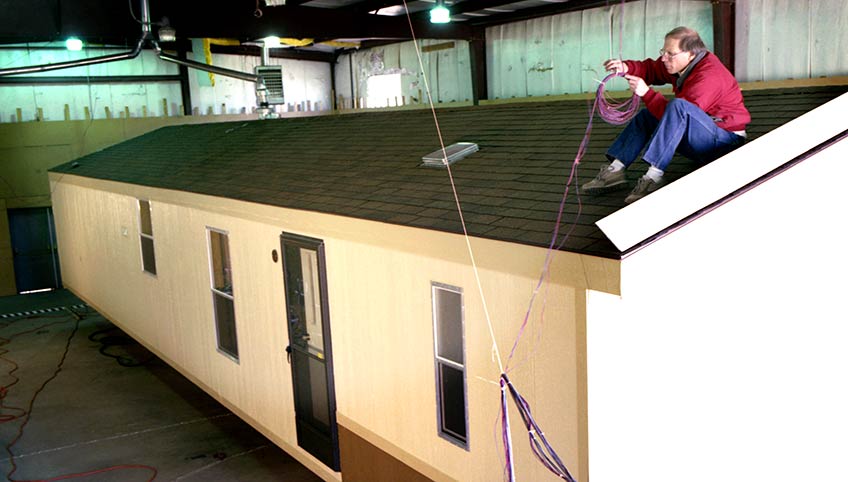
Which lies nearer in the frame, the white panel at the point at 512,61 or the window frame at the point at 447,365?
the window frame at the point at 447,365

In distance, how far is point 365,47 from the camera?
19234mm

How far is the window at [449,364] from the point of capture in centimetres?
518

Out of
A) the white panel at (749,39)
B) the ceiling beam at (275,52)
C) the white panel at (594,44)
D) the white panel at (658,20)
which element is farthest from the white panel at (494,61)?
the ceiling beam at (275,52)

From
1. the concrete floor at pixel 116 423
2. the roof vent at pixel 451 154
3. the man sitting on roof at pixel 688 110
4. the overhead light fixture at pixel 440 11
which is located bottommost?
the concrete floor at pixel 116 423

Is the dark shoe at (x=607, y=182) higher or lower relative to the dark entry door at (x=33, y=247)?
higher

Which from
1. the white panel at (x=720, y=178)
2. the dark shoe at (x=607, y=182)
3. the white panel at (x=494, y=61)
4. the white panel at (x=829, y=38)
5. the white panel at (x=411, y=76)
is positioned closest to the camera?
the white panel at (x=720, y=178)

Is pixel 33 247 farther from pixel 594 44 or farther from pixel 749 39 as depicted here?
pixel 749 39

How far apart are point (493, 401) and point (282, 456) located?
13.4ft

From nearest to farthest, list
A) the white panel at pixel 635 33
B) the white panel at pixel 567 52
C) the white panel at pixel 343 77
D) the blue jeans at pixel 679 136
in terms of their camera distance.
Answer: the blue jeans at pixel 679 136, the white panel at pixel 635 33, the white panel at pixel 567 52, the white panel at pixel 343 77

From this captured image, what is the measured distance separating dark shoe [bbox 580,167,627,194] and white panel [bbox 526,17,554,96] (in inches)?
409

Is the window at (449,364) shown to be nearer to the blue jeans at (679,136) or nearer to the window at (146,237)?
the blue jeans at (679,136)

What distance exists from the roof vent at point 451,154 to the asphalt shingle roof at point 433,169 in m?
0.08

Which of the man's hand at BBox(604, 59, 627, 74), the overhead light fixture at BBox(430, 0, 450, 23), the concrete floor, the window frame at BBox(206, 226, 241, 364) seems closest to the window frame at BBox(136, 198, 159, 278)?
the concrete floor

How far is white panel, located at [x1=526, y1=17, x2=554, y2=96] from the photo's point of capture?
1459 cm
